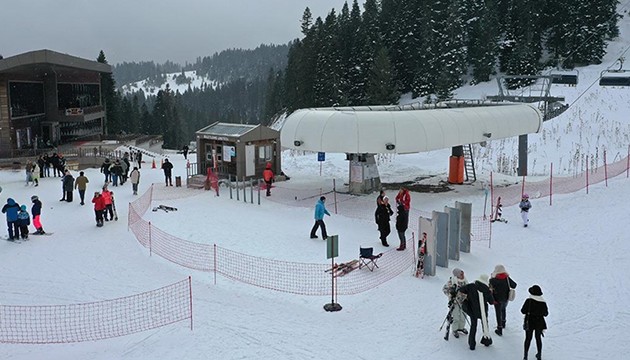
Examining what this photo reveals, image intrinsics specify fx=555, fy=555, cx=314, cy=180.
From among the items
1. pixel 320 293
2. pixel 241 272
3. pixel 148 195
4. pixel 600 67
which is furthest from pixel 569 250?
pixel 600 67

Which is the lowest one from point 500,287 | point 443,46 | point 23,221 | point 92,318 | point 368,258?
point 92,318

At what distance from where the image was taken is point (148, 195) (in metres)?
25.1

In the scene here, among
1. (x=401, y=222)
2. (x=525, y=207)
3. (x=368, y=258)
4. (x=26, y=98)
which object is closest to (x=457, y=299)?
(x=368, y=258)

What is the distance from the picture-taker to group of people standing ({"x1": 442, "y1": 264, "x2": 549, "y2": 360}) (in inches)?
380

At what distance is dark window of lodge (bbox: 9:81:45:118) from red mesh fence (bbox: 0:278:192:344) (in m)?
33.4

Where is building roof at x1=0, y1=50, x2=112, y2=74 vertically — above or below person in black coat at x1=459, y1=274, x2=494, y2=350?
above

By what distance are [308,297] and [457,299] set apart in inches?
156

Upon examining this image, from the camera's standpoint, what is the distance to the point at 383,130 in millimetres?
22953

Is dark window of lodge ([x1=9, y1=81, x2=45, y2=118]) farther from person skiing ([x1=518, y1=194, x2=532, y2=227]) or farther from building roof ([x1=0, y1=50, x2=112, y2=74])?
person skiing ([x1=518, y1=194, x2=532, y2=227])

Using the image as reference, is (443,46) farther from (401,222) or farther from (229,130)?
(401,222)

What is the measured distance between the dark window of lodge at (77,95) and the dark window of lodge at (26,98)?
223cm

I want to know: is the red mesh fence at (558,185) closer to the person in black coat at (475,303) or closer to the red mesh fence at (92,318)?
the person in black coat at (475,303)

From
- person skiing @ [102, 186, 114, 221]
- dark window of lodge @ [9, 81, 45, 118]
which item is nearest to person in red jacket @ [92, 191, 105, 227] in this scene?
person skiing @ [102, 186, 114, 221]

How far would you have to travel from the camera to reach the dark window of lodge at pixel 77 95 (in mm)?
49741
